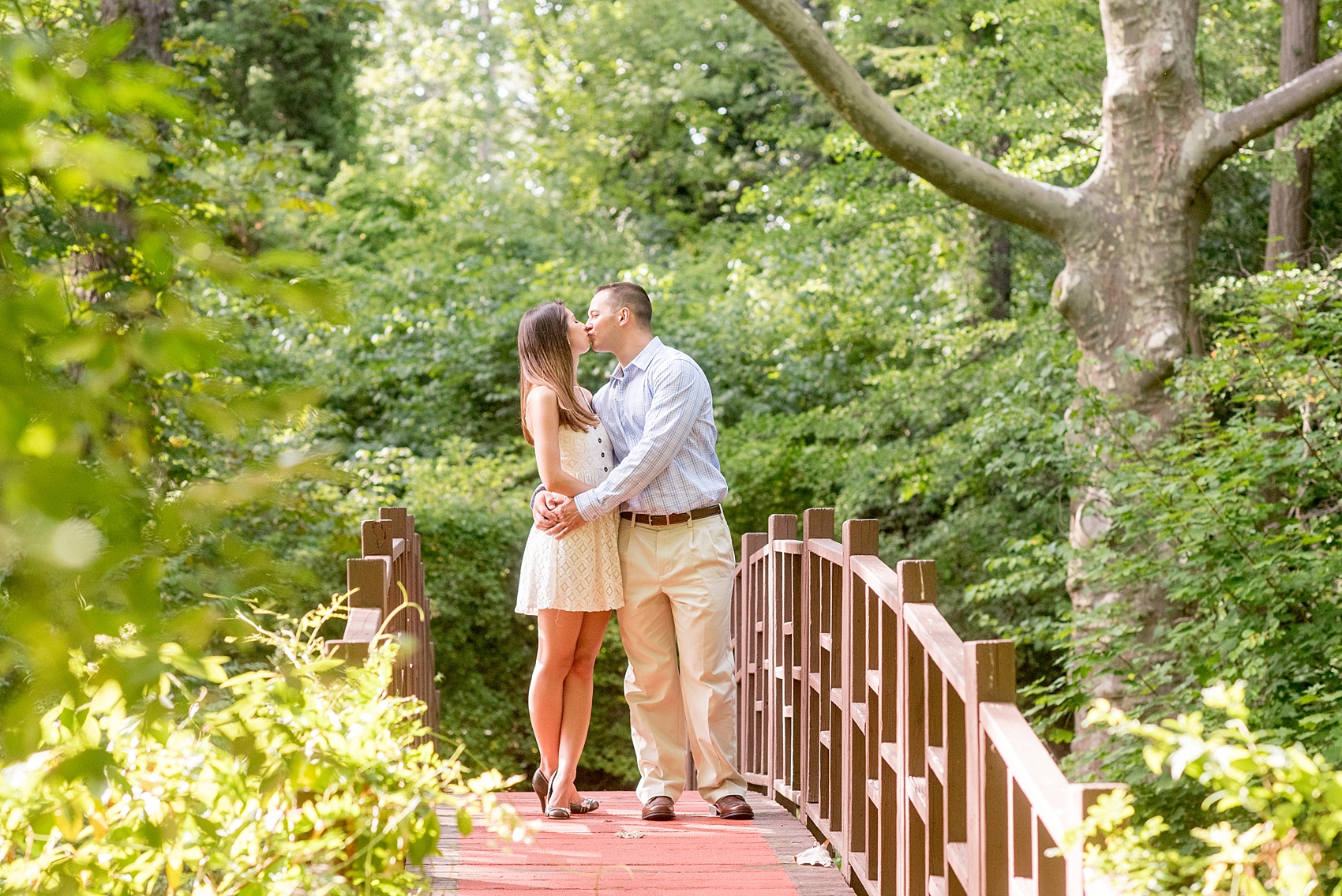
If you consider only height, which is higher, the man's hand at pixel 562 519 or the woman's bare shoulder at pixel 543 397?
the woman's bare shoulder at pixel 543 397

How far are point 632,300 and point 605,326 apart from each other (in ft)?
0.43

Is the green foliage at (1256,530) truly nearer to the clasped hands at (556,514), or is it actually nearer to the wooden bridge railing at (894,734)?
the wooden bridge railing at (894,734)

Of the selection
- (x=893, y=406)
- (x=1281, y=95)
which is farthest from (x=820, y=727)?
(x=893, y=406)

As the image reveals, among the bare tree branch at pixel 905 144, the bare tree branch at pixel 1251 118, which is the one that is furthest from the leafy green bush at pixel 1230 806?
the bare tree branch at pixel 1251 118

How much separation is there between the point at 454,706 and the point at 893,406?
171 inches

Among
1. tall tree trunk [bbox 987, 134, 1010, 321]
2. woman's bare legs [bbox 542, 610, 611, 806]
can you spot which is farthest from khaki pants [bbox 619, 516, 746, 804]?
tall tree trunk [bbox 987, 134, 1010, 321]

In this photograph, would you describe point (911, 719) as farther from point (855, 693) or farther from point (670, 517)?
point (670, 517)

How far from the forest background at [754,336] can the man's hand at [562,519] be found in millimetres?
670

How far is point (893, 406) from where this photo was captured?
35.7 ft

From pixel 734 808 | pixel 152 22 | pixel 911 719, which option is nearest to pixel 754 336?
pixel 152 22

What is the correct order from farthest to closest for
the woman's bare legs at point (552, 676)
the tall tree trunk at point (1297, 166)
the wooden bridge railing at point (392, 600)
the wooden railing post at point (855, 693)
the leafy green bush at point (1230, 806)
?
the tall tree trunk at point (1297, 166), the woman's bare legs at point (552, 676), the wooden railing post at point (855, 693), the wooden bridge railing at point (392, 600), the leafy green bush at point (1230, 806)

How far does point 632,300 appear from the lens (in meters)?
4.43

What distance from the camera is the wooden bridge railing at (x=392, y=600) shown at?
2.95 meters

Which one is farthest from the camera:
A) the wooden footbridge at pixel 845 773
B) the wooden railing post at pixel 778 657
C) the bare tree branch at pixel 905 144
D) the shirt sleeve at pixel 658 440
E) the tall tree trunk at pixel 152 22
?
the tall tree trunk at pixel 152 22
